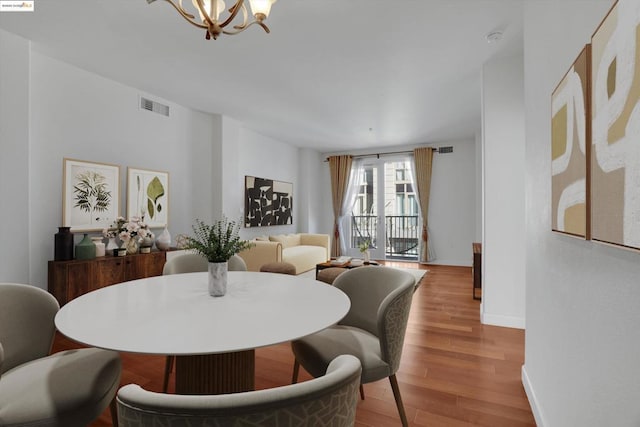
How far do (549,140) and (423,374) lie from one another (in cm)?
169

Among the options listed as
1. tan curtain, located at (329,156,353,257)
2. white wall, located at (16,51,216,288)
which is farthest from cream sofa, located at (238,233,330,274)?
tan curtain, located at (329,156,353,257)

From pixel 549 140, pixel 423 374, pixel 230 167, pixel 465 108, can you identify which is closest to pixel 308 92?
pixel 230 167

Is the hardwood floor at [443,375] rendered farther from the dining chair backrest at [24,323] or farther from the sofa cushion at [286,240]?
the sofa cushion at [286,240]

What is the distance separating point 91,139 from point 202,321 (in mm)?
3311

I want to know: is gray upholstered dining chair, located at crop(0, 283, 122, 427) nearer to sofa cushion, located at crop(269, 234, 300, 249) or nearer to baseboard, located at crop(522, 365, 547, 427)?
baseboard, located at crop(522, 365, 547, 427)

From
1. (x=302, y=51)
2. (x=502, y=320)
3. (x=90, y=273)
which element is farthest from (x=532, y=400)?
(x=90, y=273)

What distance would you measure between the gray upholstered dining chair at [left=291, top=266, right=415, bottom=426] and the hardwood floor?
1.34 ft

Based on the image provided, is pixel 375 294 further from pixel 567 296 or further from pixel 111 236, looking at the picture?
pixel 111 236

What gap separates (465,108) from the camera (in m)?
4.56

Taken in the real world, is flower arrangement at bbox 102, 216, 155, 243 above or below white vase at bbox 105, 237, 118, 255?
above

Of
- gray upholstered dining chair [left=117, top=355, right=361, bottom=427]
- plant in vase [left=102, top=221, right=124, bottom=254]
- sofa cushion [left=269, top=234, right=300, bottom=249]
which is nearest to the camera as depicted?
gray upholstered dining chair [left=117, top=355, right=361, bottom=427]

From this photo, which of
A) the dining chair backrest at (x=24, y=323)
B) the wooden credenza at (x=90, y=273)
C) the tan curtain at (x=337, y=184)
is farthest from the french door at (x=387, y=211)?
the dining chair backrest at (x=24, y=323)

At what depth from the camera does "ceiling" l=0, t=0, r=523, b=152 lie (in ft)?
7.73

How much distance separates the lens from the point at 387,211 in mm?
7352
